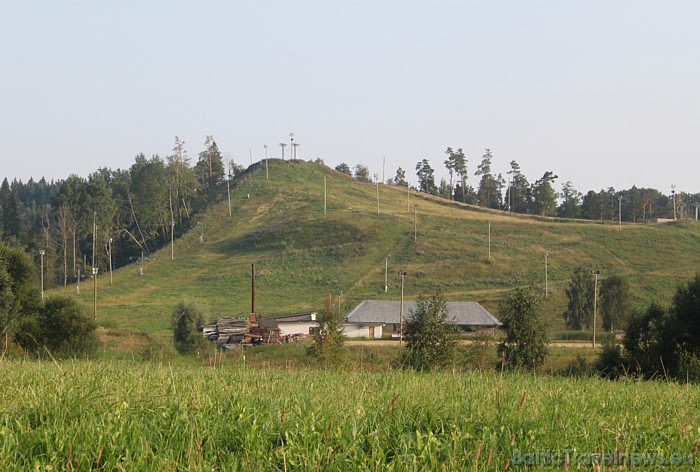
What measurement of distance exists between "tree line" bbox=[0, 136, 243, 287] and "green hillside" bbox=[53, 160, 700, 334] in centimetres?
1356

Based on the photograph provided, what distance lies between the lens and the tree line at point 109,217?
135 m

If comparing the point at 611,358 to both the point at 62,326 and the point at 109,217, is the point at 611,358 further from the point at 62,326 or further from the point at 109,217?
the point at 109,217

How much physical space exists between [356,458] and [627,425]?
Answer: 2950 mm

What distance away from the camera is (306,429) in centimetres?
520

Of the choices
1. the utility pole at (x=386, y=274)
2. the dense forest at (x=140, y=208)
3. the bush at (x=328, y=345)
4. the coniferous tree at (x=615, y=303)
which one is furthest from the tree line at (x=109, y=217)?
the bush at (x=328, y=345)

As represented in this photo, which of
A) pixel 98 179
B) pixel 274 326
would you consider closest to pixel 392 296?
pixel 274 326

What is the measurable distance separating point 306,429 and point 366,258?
358ft

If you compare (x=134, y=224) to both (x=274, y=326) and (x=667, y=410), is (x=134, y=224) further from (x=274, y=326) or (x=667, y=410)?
(x=667, y=410)

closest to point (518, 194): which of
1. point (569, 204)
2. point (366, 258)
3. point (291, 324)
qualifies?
point (569, 204)

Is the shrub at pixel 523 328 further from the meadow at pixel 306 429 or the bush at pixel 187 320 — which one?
the bush at pixel 187 320

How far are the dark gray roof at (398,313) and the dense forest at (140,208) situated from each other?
56.7 metres

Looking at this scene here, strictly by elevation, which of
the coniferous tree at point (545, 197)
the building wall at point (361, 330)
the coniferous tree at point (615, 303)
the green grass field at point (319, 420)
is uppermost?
the coniferous tree at point (545, 197)

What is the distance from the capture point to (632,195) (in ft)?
587

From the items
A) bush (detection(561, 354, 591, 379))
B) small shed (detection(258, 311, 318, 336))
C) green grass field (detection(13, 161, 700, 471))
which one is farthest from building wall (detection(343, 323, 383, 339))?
green grass field (detection(13, 161, 700, 471))
